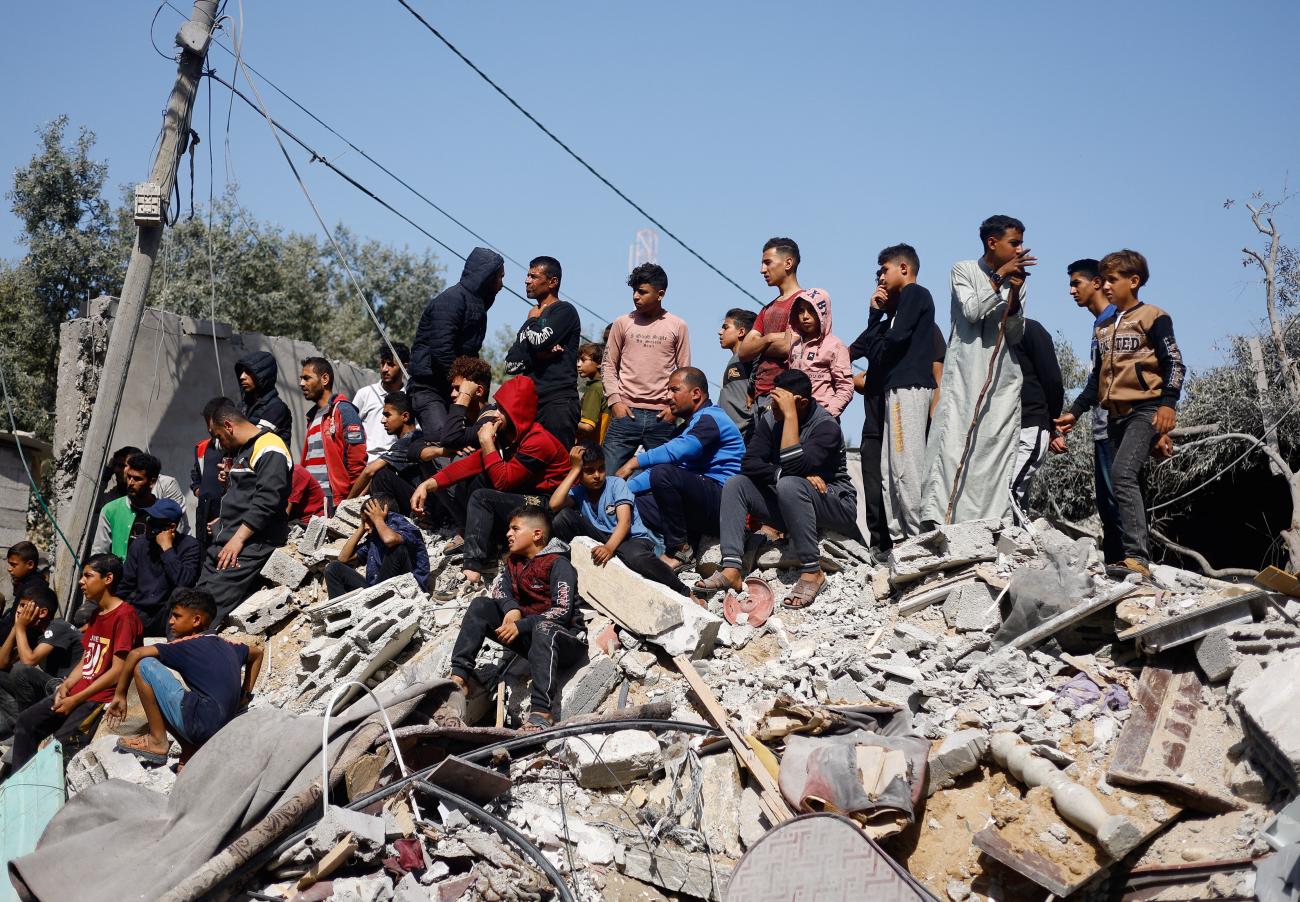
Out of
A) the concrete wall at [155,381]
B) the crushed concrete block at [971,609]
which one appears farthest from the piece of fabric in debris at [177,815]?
the concrete wall at [155,381]

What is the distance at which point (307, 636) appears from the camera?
28.2 ft

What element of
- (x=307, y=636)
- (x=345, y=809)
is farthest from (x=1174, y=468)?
(x=345, y=809)

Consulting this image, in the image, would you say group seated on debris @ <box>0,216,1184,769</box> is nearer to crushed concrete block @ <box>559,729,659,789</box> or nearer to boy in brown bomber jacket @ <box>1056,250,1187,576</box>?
boy in brown bomber jacket @ <box>1056,250,1187,576</box>

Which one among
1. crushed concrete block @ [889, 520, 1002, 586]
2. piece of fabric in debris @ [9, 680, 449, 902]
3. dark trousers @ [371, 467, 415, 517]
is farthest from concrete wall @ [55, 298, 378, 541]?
crushed concrete block @ [889, 520, 1002, 586]

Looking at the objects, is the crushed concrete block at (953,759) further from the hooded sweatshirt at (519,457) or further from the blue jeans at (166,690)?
the blue jeans at (166,690)

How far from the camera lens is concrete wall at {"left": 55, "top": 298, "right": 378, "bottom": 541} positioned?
10.4m

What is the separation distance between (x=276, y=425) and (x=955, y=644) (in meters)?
5.92

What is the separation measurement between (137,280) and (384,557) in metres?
3.66

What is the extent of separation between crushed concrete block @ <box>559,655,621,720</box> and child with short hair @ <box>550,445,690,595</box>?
2.87 feet

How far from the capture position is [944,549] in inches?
297

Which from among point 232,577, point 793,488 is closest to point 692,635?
point 793,488

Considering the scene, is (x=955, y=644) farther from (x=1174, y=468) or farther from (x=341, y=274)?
(x=341, y=274)

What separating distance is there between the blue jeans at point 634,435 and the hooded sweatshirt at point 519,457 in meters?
0.43

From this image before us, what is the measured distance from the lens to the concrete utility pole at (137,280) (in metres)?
9.66
